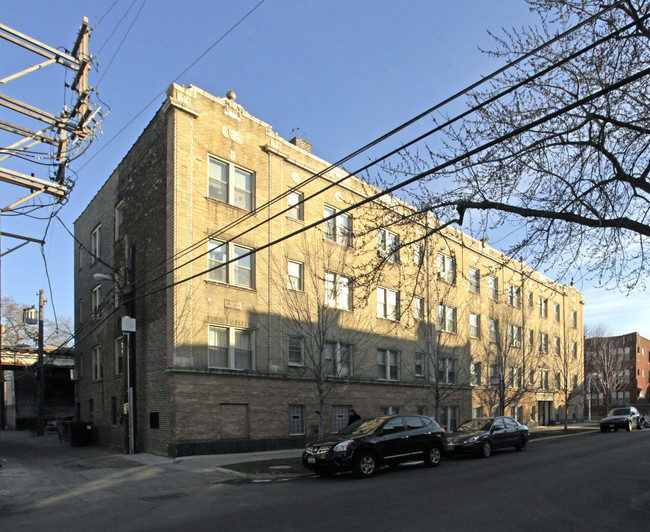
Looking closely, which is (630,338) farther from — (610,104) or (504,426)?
(610,104)

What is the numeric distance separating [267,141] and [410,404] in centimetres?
1539

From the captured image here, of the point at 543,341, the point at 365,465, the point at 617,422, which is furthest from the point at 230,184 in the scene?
the point at 543,341

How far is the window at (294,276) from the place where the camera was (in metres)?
22.8

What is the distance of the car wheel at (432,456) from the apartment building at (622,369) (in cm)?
4650

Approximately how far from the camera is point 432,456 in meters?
15.2

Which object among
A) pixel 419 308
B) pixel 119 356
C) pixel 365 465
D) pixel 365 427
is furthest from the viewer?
pixel 419 308

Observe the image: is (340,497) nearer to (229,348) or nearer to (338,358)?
(229,348)

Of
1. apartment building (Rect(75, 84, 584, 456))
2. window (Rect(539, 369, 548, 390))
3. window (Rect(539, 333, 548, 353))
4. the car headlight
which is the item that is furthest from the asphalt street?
window (Rect(539, 333, 548, 353))

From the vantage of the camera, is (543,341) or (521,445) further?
(543,341)

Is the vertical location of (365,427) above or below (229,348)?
below

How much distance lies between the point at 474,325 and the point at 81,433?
24032 mm

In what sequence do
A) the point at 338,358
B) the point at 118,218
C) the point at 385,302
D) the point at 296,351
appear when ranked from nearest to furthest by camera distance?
the point at 296,351, the point at 338,358, the point at 118,218, the point at 385,302

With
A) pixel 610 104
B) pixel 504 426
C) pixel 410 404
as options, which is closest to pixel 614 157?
pixel 610 104

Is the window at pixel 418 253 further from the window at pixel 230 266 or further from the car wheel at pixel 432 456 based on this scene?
the window at pixel 230 266
